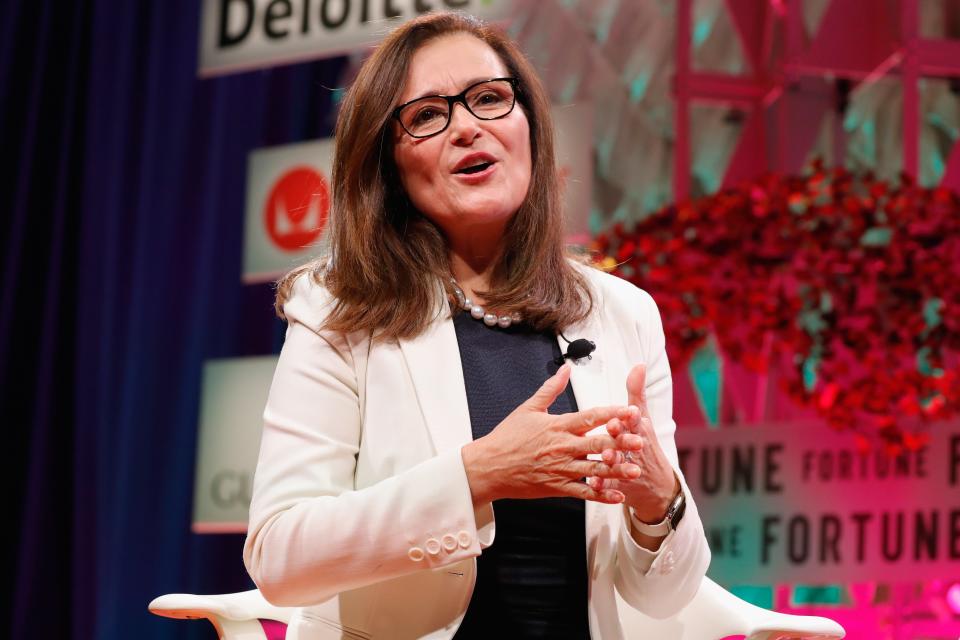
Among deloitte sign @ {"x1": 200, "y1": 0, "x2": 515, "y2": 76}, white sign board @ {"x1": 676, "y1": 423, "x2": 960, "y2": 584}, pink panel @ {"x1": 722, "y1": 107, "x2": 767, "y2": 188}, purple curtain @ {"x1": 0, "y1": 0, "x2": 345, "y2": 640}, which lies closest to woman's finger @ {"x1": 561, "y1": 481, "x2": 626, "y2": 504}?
white sign board @ {"x1": 676, "y1": 423, "x2": 960, "y2": 584}

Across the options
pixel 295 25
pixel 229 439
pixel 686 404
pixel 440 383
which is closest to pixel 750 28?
pixel 686 404

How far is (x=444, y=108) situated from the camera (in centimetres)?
160

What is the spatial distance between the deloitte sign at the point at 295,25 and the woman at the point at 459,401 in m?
1.34

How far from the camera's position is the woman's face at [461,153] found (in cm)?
157

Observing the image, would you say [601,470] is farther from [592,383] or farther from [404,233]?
[404,233]

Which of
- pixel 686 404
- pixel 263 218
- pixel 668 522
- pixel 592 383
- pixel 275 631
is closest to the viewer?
pixel 668 522

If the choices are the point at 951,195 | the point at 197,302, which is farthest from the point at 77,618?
the point at 951,195

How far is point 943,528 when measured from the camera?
272 cm

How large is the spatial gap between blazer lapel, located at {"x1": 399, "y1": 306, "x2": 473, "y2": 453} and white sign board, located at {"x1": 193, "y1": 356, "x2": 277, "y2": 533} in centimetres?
196

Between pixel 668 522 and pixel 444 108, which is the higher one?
pixel 444 108

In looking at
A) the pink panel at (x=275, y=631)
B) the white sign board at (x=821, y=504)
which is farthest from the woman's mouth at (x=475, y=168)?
the pink panel at (x=275, y=631)

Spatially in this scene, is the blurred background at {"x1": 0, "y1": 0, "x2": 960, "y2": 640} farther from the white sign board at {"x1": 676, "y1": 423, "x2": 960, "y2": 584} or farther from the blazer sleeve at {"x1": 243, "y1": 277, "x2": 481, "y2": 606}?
the blazer sleeve at {"x1": 243, "y1": 277, "x2": 481, "y2": 606}

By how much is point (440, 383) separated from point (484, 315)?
0.16m

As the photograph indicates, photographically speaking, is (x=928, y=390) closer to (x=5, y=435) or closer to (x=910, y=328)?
(x=910, y=328)
